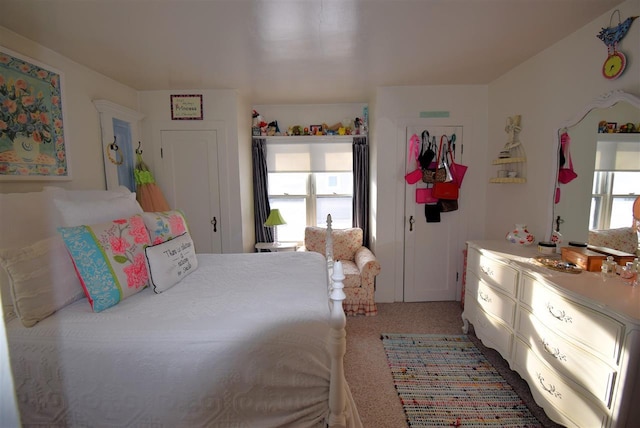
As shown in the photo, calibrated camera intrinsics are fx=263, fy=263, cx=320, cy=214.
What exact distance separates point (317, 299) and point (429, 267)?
2.18m

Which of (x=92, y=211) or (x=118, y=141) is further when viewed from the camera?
(x=118, y=141)

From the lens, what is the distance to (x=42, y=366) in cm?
108

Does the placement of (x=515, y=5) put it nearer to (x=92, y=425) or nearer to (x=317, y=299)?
(x=317, y=299)

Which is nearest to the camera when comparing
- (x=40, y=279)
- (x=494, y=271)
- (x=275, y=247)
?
(x=40, y=279)

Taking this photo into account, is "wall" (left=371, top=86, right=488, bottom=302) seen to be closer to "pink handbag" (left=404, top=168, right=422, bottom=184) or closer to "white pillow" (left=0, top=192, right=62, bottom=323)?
"pink handbag" (left=404, top=168, right=422, bottom=184)

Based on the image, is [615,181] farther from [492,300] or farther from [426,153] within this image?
[426,153]

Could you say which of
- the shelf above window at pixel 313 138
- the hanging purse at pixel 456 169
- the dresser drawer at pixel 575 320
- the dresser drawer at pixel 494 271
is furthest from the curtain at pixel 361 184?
the dresser drawer at pixel 575 320

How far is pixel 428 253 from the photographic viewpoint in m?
3.13

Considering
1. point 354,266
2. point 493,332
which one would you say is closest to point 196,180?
point 354,266

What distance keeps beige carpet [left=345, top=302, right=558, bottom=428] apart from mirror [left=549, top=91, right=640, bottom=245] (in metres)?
1.21

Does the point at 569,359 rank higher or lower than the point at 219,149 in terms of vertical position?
lower

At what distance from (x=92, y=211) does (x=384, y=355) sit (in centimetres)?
235

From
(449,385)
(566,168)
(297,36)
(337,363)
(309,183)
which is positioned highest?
(297,36)

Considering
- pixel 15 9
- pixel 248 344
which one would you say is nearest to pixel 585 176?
pixel 248 344
